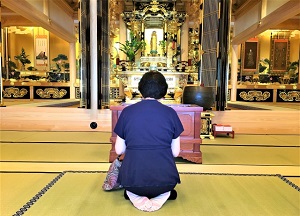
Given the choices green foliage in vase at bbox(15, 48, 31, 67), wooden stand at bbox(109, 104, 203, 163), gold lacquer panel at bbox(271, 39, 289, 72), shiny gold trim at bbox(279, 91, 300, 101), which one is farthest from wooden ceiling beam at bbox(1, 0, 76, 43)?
gold lacquer panel at bbox(271, 39, 289, 72)

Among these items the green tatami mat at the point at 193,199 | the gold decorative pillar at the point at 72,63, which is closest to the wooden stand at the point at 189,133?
the green tatami mat at the point at 193,199

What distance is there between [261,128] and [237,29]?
4.45 meters

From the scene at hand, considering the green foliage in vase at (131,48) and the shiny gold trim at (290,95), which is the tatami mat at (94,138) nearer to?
the green foliage in vase at (131,48)

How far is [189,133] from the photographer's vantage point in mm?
2582

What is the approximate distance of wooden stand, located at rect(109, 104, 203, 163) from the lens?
8.38ft

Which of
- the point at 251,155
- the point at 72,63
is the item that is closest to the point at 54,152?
the point at 251,155

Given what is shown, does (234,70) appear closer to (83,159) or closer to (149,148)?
(83,159)

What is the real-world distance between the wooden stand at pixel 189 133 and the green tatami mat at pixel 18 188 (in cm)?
73

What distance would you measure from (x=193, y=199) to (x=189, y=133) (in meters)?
0.96

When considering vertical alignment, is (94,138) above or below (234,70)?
below

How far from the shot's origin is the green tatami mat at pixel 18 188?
5.13ft

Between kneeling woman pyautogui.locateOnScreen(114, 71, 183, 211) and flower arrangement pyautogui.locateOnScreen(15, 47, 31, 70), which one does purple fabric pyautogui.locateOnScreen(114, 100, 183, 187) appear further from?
flower arrangement pyautogui.locateOnScreen(15, 47, 31, 70)

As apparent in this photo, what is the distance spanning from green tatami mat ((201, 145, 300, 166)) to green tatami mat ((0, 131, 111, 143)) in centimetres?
143

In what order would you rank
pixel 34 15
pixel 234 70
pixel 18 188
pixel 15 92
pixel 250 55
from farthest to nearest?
pixel 250 55 < pixel 15 92 < pixel 234 70 < pixel 34 15 < pixel 18 188
